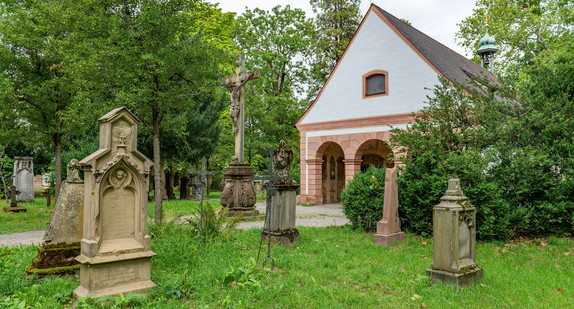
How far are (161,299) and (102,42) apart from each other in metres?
7.24

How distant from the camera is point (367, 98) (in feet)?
53.8

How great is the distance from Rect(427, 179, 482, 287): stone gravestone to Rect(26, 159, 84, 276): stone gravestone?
16.0 feet

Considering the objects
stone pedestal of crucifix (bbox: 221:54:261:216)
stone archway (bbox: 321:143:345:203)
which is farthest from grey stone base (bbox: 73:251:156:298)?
stone archway (bbox: 321:143:345:203)

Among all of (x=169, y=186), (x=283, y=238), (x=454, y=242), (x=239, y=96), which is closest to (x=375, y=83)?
(x=239, y=96)

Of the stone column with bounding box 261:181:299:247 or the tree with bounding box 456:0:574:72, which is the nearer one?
the stone column with bounding box 261:181:299:247

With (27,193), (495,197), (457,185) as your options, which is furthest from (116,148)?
(27,193)

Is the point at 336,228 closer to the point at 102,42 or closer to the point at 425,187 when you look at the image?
the point at 425,187

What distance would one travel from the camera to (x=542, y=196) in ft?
26.1

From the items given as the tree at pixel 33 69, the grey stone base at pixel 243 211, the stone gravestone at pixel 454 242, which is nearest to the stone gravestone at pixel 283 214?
the stone gravestone at pixel 454 242

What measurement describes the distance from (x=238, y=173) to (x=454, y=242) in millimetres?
7394

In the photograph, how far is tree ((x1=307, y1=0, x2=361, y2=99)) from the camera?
26.6 metres

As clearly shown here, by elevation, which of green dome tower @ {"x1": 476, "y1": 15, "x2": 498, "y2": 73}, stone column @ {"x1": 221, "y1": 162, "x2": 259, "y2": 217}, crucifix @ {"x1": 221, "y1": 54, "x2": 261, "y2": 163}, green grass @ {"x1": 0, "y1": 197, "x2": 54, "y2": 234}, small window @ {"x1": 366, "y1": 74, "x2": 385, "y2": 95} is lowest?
green grass @ {"x1": 0, "y1": 197, "x2": 54, "y2": 234}

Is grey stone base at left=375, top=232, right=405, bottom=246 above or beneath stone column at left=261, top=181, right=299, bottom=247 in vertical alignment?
beneath

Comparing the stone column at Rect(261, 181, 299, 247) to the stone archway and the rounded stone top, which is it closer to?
the stone archway
